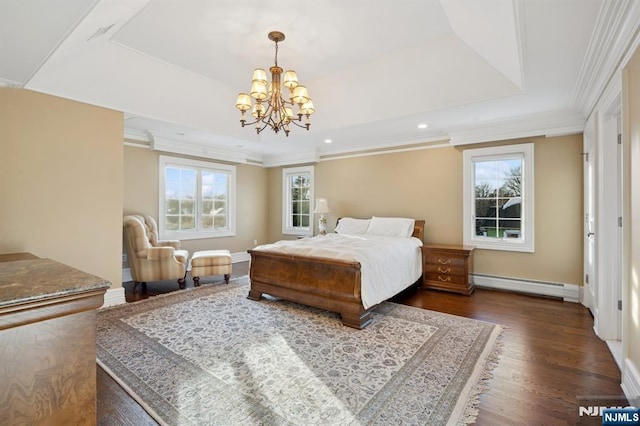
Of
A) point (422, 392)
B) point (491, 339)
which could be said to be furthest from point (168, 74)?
point (491, 339)

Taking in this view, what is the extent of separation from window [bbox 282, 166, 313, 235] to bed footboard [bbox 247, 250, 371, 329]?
2883 mm

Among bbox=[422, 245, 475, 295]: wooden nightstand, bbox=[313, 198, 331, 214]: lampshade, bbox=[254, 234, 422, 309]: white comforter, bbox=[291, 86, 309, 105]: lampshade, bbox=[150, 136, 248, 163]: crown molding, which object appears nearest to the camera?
bbox=[291, 86, 309, 105]: lampshade

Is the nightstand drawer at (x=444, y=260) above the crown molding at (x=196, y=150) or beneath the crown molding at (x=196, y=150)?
beneath

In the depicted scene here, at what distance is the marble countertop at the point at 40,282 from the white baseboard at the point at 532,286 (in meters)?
4.80

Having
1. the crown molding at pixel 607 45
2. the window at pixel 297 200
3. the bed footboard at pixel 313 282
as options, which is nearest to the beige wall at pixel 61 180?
the bed footboard at pixel 313 282

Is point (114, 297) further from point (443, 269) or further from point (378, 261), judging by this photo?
point (443, 269)

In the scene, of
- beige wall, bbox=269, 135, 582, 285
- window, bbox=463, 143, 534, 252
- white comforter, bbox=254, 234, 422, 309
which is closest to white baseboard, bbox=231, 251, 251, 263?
beige wall, bbox=269, 135, 582, 285

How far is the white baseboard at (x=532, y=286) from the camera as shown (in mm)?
3820

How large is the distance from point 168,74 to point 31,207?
2108mm

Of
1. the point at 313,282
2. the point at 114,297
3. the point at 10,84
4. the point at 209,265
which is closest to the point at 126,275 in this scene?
the point at 114,297

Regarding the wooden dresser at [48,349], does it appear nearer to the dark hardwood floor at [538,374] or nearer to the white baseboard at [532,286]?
the dark hardwood floor at [538,374]

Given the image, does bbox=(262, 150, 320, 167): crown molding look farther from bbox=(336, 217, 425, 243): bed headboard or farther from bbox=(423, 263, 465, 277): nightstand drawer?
bbox=(423, 263, 465, 277): nightstand drawer

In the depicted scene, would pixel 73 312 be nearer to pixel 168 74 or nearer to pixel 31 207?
pixel 31 207

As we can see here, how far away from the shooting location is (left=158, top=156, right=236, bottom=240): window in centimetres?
536
